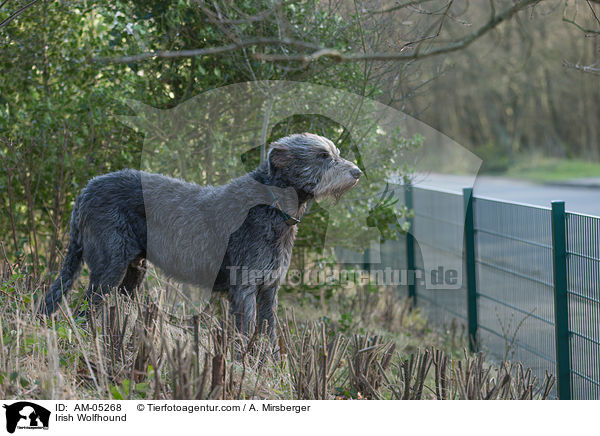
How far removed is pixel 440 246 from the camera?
841 cm

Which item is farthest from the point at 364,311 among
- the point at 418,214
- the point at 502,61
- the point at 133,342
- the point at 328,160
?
the point at 502,61

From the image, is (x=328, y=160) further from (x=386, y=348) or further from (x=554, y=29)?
(x=554, y=29)

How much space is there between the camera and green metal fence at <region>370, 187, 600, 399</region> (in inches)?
209

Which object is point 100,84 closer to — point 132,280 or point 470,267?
point 132,280

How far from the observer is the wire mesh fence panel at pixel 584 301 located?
5.12 m

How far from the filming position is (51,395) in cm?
361

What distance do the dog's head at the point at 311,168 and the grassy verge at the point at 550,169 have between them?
19.0 m

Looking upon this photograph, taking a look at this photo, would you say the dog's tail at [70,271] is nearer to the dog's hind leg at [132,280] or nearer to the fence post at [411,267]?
the dog's hind leg at [132,280]

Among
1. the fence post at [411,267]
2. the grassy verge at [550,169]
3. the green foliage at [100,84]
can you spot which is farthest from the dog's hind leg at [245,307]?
the grassy verge at [550,169]

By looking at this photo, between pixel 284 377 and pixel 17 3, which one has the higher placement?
pixel 17 3

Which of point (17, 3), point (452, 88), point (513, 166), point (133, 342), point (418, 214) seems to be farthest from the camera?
point (452, 88)

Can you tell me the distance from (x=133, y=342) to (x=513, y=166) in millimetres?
27824

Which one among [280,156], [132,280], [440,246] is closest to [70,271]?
[132,280]
